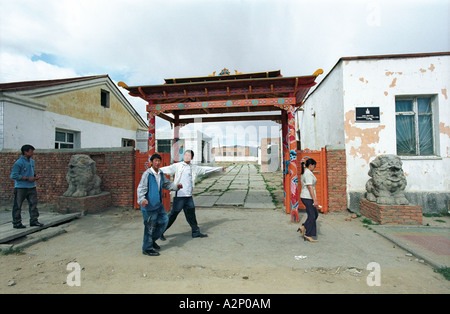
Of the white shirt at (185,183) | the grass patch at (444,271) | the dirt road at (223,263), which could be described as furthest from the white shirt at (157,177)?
the grass patch at (444,271)

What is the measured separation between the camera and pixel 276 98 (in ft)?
20.5

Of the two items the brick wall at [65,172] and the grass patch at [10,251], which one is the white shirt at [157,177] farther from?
the brick wall at [65,172]

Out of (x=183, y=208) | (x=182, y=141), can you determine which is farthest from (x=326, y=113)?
(x=182, y=141)

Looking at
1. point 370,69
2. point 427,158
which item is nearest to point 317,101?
point 370,69

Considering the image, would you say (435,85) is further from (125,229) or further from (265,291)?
(125,229)

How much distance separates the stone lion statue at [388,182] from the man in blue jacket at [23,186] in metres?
8.17

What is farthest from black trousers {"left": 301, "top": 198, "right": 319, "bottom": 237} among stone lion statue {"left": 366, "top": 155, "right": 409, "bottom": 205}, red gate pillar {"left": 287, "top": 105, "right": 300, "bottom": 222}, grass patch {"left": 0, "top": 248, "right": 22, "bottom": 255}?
grass patch {"left": 0, "top": 248, "right": 22, "bottom": 255}

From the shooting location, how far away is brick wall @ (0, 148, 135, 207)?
7172mm

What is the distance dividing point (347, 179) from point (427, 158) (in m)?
2.36

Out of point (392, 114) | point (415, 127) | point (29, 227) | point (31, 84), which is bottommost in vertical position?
point (29, 227)

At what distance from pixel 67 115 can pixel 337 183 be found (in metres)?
12.7

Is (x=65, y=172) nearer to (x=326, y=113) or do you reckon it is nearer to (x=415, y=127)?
(x=326, y=113)

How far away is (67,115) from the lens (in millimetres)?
11297

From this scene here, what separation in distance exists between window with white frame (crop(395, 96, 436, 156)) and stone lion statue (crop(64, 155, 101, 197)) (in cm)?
944
